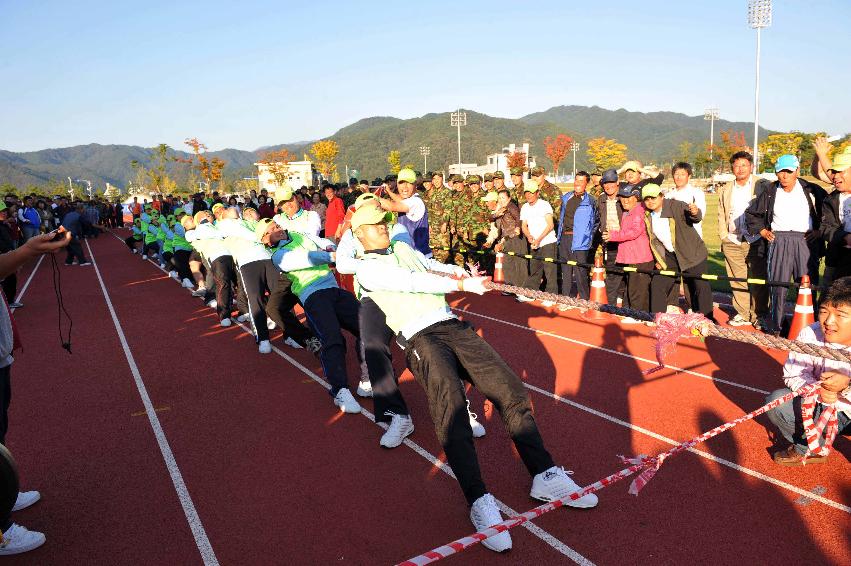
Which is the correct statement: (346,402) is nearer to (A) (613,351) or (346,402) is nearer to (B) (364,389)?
(B) (364,389)

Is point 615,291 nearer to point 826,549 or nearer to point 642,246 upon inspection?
point 642,246

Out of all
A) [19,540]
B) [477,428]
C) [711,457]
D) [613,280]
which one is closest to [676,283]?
[613,280]

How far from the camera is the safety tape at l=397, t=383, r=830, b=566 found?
9.84 feet

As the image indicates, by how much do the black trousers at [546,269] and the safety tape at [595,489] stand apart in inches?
220

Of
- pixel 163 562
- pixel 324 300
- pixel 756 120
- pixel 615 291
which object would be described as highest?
pixel 756 120

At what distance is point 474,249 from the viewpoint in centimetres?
1259

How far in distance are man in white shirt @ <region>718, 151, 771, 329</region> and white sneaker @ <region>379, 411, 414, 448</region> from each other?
5442 millimetres

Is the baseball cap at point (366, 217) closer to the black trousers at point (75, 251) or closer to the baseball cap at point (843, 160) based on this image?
the baseball cap at point (843, 160)

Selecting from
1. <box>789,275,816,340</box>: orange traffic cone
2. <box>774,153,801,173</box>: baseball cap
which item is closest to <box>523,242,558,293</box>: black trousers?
<box>774,153,801,173</box>: baseball cap

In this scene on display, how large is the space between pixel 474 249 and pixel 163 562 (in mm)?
9650

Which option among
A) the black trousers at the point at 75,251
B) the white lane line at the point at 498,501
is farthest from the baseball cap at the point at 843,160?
the black trousers at the point at 75,251

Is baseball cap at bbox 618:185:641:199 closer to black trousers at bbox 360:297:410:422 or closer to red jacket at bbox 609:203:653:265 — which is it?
red jacket at bbox 609:203:653:265

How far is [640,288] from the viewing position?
8.07 meters

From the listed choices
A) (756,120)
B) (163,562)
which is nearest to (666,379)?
(163,562)
